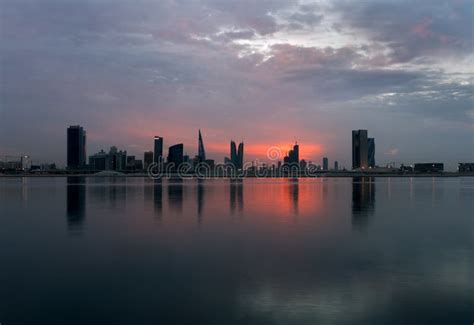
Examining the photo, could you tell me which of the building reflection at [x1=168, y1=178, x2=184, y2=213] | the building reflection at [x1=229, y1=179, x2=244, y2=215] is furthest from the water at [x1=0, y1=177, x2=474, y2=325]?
the building reflection at [x1=168, y1=178, x2=184, y2=213]

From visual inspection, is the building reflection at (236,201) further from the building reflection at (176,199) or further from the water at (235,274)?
the water at (235,274)

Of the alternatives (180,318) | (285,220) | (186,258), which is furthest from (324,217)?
(180,318)

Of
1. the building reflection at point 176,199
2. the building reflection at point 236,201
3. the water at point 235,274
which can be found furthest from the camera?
the building reflection at point 176,199

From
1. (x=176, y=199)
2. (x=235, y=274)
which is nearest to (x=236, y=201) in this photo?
(x=176, y=199)

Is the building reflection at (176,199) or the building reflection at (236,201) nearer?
the building reflection at (236,201)

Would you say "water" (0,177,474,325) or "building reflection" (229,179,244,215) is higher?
"water" (0,177,474,325)

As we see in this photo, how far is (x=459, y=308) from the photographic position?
10.1m

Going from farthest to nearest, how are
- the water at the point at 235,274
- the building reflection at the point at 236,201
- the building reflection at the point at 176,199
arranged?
the building reflection at the point at 176,199
the building reflection at the point at 236,201
the water at the point at 235,274

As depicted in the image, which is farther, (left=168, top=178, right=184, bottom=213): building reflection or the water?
(left=168, top=178, right=184, bottom=213): building reflection

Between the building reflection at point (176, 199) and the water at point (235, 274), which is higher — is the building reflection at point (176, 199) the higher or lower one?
the lower one

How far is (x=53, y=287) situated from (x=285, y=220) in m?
18.0

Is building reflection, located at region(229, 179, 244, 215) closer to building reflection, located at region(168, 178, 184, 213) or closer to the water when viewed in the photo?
building reflection, located at region(168, 178, 184, 213)

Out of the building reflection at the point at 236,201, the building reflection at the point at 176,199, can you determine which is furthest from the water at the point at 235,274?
the building reflection at the point at 176,199

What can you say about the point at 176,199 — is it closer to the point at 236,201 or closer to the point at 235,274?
the point at 236,201
